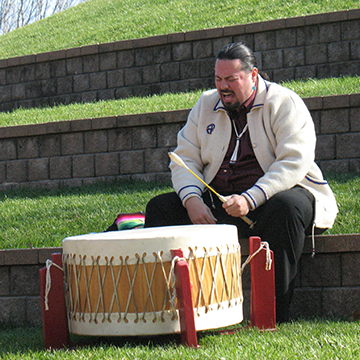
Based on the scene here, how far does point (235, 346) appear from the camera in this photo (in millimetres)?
2418

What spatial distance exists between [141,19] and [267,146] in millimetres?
5869

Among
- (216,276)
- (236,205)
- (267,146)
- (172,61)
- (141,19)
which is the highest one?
(141,19)

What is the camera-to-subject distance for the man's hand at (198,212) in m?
3.03

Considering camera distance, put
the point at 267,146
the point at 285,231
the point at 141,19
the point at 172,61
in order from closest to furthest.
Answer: the point at 285,231 < the point at 267,146 < the point at 172,61 < the point at 141,19

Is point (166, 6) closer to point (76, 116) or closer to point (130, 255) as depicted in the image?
point (76, 116)

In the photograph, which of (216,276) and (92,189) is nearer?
(216,276)

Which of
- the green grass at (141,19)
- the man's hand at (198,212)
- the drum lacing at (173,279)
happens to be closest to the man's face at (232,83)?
the man's hand at (198,212)

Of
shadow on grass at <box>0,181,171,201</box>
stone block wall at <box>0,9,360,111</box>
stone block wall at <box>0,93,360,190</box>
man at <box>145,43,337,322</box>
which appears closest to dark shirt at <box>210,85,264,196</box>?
man at <box>145,43,337,322</box>

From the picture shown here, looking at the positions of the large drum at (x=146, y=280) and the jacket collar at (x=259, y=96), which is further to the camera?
the jacket collar at (x=259, y=96)

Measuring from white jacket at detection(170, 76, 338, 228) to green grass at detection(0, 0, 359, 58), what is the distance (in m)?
4.31

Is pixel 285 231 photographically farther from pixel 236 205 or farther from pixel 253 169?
pixel 253 169

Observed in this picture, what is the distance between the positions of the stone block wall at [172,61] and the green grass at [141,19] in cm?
69

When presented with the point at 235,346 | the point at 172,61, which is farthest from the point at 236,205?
the point at 172,61

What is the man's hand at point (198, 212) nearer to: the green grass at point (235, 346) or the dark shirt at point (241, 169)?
the dark shirt at point (241, 169)
